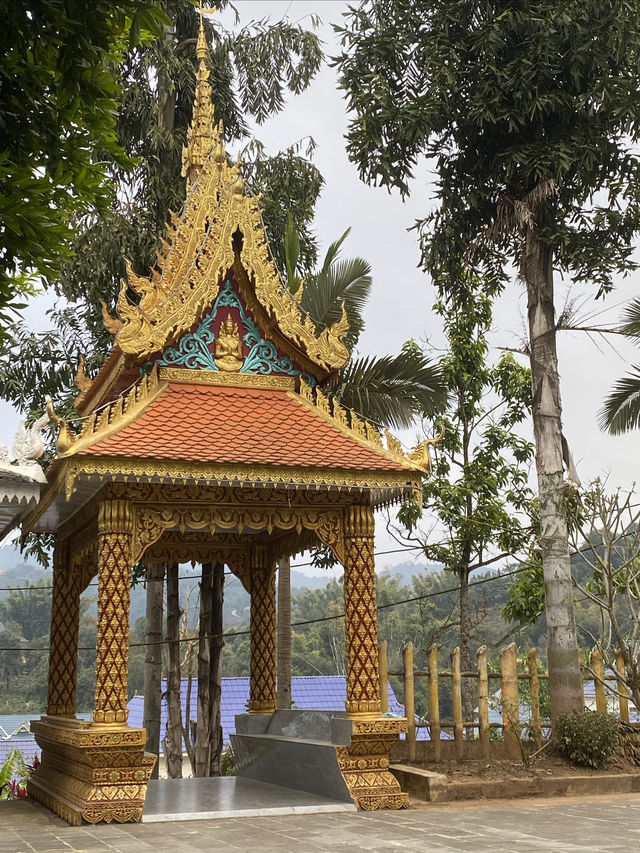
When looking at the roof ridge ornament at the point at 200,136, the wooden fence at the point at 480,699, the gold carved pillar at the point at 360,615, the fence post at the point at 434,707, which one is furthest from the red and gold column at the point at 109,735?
the roof ridge ornament at the point at 200,136

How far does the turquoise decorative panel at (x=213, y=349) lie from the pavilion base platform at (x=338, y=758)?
3.73 metres

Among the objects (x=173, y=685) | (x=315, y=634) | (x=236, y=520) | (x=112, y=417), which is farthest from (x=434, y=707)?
(x=315, y=634)

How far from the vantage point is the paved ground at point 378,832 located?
664cm

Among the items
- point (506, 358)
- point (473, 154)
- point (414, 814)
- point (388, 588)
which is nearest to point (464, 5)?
point (473, 154)

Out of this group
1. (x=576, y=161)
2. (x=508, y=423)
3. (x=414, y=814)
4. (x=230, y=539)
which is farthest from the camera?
(x=508, y=423)

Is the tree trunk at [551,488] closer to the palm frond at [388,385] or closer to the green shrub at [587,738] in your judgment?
the green shrub at [587,738]

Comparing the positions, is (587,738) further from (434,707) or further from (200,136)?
(200,136)

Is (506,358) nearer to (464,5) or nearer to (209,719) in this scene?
(464,5)

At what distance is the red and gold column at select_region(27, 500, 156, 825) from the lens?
8.17 metres

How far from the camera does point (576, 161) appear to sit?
41.4ft

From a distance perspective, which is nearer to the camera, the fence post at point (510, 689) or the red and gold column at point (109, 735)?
the red and gold column at point (109, 735)

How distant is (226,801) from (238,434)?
3.58 meters

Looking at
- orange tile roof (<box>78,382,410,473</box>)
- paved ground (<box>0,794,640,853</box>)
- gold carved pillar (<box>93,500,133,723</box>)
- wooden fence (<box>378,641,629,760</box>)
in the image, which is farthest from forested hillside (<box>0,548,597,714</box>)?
gold carved pillar (<box>93,500,133,723</box>)

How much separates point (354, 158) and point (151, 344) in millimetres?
5531
